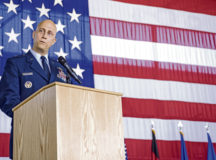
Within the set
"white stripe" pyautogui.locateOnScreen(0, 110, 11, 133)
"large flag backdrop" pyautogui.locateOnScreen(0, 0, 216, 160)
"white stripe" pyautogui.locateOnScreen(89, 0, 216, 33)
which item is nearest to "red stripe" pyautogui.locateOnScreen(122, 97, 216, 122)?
"large flag backdrop" pyautogui.locateOnScreen(0, 0, 216, 160)

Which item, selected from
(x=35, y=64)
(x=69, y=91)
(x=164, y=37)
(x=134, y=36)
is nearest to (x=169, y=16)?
(x=164, y=37)

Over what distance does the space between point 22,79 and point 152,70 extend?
3160mm

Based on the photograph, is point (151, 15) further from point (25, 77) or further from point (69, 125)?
point (69, 125)

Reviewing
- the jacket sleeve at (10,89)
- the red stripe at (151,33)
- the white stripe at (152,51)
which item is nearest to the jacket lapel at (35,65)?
the jacket sleeve at (10,89)

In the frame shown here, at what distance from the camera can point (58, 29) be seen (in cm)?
555

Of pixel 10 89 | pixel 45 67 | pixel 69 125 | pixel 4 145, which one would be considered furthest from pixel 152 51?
pixel 69 125

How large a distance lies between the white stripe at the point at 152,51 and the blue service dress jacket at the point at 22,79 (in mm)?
2461

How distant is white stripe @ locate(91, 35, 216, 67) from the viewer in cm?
577

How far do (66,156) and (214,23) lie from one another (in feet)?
17.5

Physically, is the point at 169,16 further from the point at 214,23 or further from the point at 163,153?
the point at 163,153

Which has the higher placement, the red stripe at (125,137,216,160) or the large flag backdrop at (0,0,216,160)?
the large flag backdrop at (0,0,216,160)

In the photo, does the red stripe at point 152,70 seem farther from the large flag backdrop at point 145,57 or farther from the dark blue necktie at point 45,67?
the dark blue necktie at point 45,67

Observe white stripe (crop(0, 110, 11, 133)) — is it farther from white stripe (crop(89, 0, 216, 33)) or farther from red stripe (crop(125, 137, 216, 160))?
white stripe (crop(89, 0, 216, 33))

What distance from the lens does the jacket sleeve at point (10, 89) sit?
2941 mm
